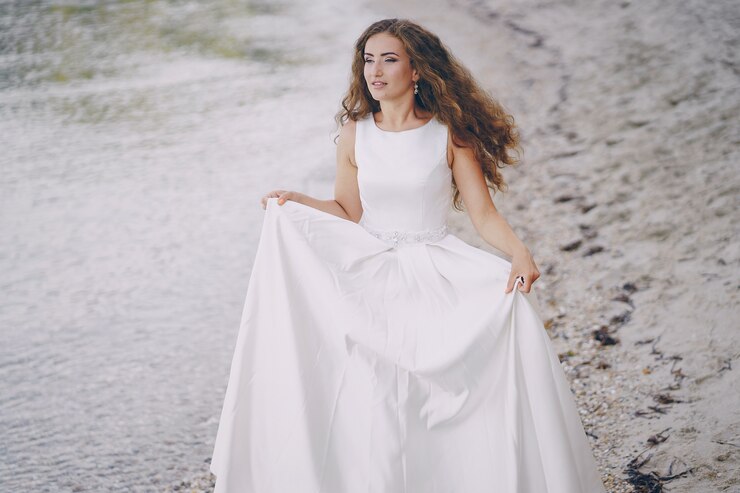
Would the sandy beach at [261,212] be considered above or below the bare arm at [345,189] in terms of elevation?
below

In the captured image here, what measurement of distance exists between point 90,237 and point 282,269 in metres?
4.29

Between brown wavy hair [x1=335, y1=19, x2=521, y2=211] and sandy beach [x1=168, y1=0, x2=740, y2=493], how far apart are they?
126cm

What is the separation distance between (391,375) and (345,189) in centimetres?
81

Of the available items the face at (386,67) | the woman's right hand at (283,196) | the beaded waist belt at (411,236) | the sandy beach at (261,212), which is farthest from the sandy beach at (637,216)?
the face at (386,67)

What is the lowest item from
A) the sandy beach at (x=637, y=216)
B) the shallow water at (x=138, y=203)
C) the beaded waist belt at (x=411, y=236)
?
the shallow water at (x=138, y=203)

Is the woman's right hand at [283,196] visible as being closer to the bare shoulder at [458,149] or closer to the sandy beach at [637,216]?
the bare shoulder at [458,149]

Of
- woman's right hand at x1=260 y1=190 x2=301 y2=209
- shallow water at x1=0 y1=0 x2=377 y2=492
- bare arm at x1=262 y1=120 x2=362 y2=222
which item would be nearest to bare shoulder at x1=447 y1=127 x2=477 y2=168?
bare arm at x1=262 y1=120 x2=362 y2=222

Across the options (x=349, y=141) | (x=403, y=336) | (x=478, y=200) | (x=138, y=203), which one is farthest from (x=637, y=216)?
(x=138, y=203)

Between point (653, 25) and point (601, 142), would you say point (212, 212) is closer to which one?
point (601, 142)

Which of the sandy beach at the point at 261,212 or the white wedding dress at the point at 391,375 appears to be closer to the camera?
the white wedding dress at the point at 391,375

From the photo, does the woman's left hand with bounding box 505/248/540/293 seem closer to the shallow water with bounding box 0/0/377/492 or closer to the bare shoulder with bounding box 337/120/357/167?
the bare shoulder with bounding box 337/120/357/167

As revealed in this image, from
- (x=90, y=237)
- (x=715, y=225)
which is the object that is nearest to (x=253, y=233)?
(x=90, y=237)

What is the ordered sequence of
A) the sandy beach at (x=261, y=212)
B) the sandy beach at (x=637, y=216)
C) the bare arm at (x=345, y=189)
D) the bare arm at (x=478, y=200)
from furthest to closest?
1. the sandy beach at (x=261, y=212)
2. the sandy beach at (x=637, y=216)
3. the bare arm at (x=345, y=189)
4. the bare arm at (x=478, y=200)

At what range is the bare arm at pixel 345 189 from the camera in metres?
2.92
